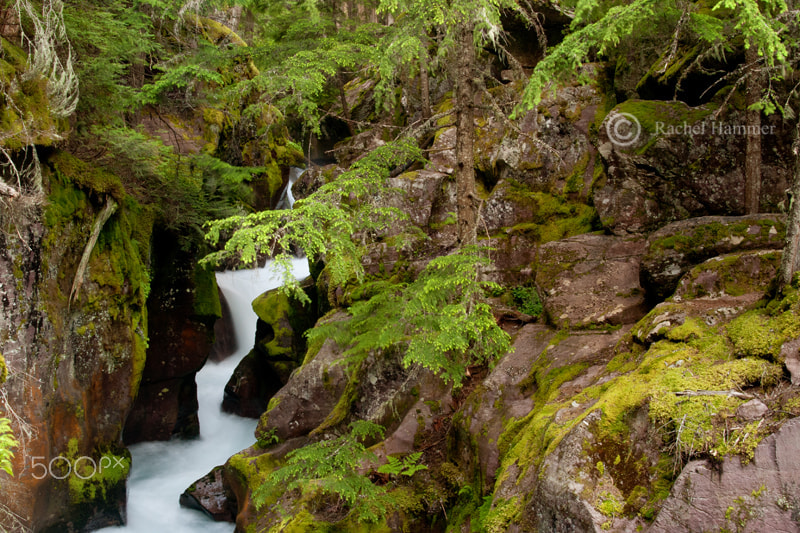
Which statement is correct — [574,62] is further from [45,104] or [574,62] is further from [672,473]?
[45,104]

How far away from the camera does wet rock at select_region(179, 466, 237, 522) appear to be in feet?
38.2

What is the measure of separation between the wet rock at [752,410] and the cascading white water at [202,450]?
7.75 meters

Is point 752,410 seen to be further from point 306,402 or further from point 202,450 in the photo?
point 202,450

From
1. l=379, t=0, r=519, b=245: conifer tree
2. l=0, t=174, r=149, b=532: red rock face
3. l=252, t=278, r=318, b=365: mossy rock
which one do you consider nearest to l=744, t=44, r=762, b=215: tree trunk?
l=379, t=0, r=519, b=245: conifer tree

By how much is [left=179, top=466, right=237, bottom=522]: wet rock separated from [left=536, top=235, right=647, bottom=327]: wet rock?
880 centimetres

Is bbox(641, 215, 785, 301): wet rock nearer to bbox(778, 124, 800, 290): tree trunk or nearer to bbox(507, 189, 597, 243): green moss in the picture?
bbox(778, 124, 800, 290): tree trunk

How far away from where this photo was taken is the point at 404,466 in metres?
7.28

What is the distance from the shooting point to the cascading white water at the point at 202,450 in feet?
38.5

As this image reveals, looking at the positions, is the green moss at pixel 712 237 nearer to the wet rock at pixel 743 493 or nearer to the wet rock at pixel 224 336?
the wet rock at pixel 743 493

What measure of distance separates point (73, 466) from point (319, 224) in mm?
8450

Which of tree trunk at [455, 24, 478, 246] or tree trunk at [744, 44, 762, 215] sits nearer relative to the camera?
tree trunk at [455, 24, 478, 246]

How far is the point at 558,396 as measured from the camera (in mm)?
6066

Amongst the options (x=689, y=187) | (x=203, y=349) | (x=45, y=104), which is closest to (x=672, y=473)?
(x=689, y=187)

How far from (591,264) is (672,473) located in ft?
17.1
